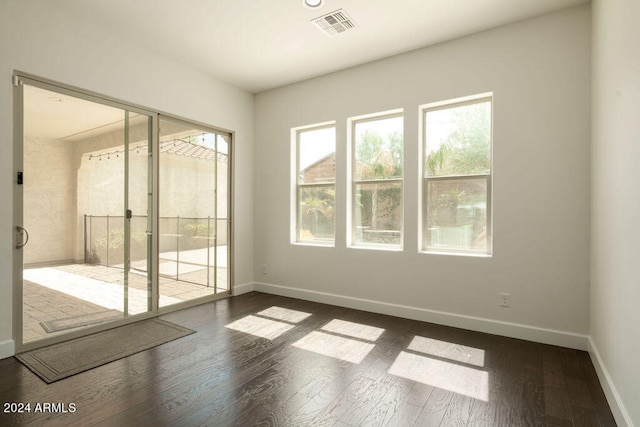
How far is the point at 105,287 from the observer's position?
343 cm

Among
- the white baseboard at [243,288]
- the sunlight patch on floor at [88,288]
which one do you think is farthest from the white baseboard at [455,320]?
the sunlight patch on floor at [88,288]

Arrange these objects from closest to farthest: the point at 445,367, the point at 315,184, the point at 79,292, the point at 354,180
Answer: the point at 445,367 < the point at 79,292 < the point at 354,180 < the point at 315,184

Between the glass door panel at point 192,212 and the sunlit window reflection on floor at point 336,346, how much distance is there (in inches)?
76.4

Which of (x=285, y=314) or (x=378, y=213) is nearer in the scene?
(x=285, y=314)

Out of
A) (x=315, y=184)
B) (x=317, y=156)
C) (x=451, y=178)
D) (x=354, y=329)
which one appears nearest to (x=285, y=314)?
(x=354, y=329)

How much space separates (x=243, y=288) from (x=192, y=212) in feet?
4.61

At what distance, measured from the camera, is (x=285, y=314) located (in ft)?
12.6

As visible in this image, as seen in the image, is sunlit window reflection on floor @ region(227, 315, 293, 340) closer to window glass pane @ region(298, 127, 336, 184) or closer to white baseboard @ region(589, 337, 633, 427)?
window glass pane @ region(298, 127, 336, 184)

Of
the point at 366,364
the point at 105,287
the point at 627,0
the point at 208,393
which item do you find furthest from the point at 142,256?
the point at 627,0

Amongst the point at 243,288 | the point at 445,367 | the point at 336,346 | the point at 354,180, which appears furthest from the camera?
the point at 243,288

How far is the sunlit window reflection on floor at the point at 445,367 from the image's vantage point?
7.37 ft

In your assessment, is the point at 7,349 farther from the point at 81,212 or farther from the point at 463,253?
the point at 463,253

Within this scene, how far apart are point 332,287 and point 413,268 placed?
1146 millimetres

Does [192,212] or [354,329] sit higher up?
[192,212]
